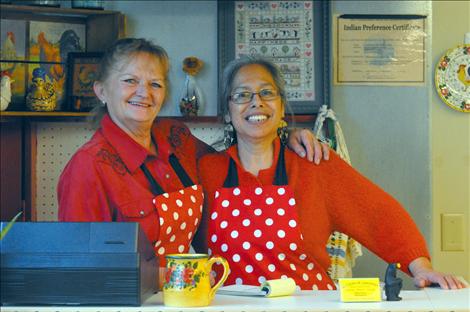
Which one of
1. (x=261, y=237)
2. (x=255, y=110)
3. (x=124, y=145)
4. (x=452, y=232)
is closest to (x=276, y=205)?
(x=261, y=237)

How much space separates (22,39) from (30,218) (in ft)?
2.42

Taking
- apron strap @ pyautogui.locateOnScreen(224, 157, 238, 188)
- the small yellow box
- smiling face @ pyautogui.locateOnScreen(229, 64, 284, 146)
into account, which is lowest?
the small yellow box

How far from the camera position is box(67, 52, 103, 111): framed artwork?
10.7 feet

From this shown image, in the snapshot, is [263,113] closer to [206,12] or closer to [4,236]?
[206,12]

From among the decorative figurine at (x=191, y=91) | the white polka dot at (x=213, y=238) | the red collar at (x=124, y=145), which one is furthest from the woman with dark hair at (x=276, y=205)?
the decorative figurine at (x=191, y=91)

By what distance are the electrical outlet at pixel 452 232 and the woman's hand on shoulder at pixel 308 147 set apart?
1466 millimetres

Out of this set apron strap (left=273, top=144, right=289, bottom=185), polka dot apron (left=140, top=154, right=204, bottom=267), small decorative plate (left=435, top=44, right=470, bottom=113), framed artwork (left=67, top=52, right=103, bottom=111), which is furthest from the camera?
small decorative plate (left=435, top=44, right=470, bottom=113)

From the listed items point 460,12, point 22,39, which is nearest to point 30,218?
point 22,39

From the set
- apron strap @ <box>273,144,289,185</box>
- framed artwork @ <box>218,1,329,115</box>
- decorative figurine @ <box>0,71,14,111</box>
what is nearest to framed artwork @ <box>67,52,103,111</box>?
decorative figurine @ <box>0,71,14,111</box>

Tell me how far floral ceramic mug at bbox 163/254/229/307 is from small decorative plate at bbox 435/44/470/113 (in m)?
2.42

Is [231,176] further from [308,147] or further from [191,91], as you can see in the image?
[191,91]

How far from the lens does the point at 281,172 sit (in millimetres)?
2721

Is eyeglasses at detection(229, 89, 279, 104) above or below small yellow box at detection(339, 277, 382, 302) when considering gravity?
above

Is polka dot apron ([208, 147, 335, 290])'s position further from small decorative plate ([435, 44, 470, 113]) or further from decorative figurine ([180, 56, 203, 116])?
small decorative plate ([435, 44, 470, 113])
